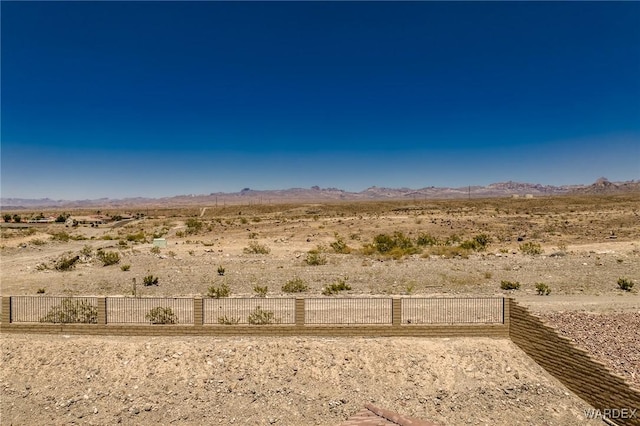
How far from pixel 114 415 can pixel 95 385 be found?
1.70 meters

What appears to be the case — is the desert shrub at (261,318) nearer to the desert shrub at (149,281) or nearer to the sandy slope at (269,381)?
the sandy slope at (269,381)

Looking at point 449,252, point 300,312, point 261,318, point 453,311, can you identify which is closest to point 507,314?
point 453,311

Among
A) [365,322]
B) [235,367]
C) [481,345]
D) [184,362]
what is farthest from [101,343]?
[481,345]

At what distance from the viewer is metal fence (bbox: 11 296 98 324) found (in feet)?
54.7

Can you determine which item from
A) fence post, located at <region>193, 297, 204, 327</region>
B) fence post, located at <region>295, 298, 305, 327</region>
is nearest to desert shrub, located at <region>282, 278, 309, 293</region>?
fence post, located at <region>295, 298, 305, 327</region>

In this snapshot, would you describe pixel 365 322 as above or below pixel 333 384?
above

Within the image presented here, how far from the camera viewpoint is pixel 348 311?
17.9 metres

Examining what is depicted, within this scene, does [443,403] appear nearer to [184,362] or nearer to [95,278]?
[184,362]

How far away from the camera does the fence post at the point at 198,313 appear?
51.9 ft

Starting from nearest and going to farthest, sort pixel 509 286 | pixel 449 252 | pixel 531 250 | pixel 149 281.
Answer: pixel 509 286 < pixel 149 281 < pixel 449 252 < pixel 531 250

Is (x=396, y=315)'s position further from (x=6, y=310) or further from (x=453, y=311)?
(x=6, y=310)

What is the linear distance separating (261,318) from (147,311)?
5.50m

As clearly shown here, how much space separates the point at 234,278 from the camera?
26.0 m

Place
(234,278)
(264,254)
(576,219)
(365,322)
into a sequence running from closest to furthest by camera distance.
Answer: (365,322) → (234,278) → (264,254) → (576,219)
